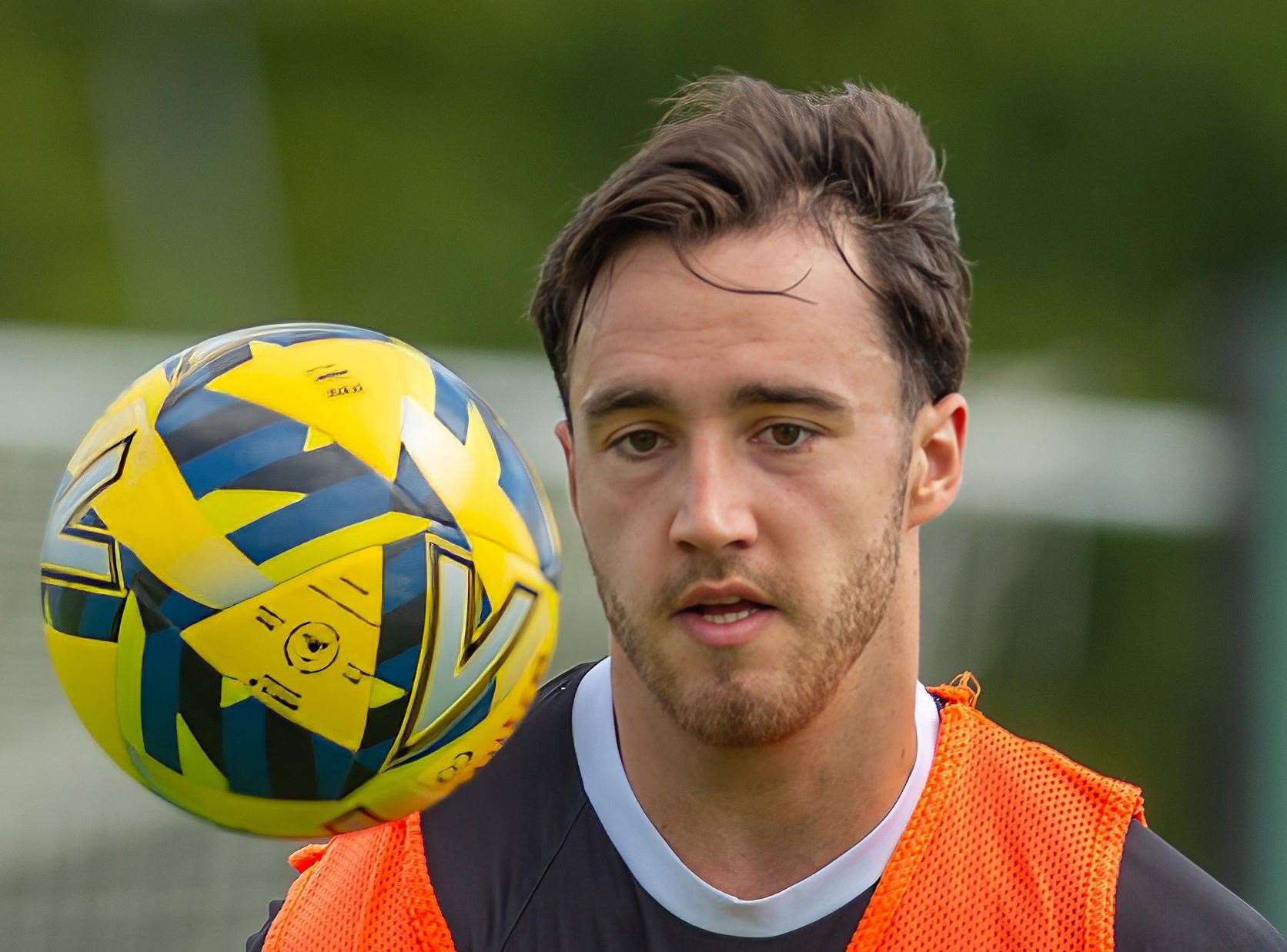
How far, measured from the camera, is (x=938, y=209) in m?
3.10

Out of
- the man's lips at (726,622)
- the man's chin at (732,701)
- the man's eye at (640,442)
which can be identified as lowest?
the man's chin at (732,701)

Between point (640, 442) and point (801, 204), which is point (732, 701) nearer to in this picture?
point (640, 442)

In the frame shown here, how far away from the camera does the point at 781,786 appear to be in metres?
2.89

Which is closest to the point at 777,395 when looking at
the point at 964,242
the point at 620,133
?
the point at 964,242

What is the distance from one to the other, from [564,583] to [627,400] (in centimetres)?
387

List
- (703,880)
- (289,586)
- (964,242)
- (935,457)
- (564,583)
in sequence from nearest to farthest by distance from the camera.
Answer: (289,586), (703,880), (935,457), (564,583), (964,242)

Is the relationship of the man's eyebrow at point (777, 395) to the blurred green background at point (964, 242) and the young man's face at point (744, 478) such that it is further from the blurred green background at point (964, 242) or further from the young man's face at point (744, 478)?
the blurred green background at point (964, 242)

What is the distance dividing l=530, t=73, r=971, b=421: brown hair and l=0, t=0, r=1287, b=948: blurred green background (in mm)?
3564

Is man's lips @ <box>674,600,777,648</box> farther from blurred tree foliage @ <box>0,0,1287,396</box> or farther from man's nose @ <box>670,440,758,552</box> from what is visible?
blurred tree foliage @ <box>0,0,1287,396</box>

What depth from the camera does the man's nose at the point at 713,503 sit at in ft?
8.57

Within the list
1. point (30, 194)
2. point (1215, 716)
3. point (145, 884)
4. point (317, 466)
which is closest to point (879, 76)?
point (30, 194)

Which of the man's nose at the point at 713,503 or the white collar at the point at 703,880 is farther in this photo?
the white collar at the point at 703,880

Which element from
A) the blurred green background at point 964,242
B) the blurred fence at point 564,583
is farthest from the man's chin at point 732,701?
the blurred green background at point 964,242

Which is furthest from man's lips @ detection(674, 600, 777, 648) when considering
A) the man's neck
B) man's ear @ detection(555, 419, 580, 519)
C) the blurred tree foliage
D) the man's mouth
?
the blurred tree foliage
